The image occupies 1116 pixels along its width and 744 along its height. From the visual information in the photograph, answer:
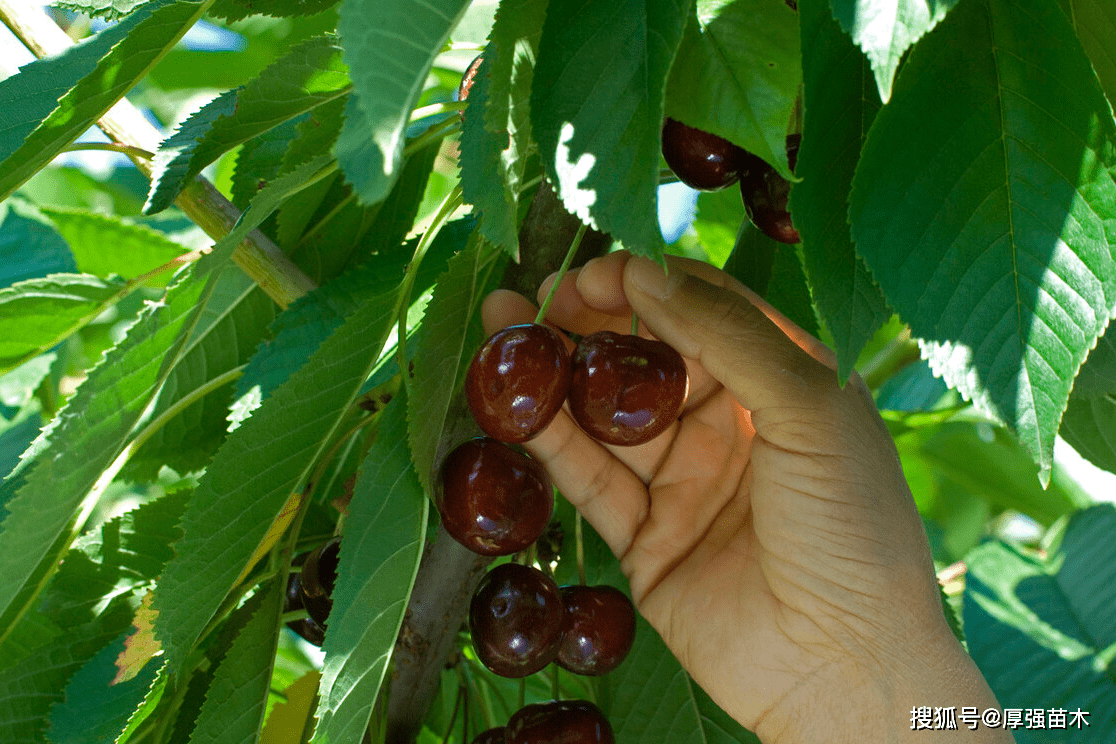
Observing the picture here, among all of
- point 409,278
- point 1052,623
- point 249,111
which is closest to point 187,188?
point 249,111

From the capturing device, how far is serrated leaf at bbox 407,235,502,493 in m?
0.87

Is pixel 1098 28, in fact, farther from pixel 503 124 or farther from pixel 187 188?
pixel 187 188

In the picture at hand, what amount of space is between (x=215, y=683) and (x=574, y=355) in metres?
0.49

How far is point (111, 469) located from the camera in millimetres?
1024

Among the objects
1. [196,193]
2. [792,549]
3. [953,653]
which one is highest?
[196,193]

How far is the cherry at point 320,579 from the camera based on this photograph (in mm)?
1020

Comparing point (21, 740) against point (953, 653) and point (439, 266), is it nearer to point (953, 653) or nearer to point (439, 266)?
point (439, 266)

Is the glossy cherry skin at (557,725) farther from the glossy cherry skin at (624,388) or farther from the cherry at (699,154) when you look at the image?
the cherry at (699,154)

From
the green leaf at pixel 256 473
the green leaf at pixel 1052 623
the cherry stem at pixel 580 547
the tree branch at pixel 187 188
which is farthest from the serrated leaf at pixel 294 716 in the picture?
the green leaf at pixel 1052 623

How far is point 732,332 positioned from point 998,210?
1.05ft

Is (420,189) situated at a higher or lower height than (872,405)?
higher

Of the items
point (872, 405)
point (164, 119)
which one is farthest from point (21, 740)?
point (164, 119)

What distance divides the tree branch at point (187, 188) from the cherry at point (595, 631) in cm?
49

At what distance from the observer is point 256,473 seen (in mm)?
940
